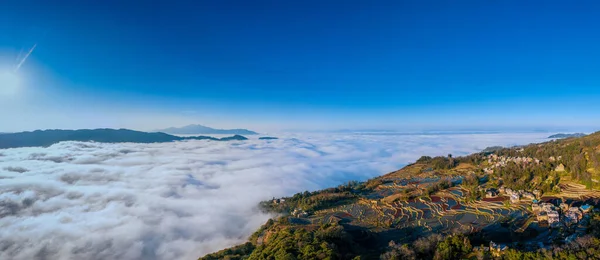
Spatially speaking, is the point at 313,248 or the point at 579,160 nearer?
the point at 313,248

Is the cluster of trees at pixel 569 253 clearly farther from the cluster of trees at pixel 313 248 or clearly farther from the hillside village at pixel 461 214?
the cluster of trees at pixel 313 248

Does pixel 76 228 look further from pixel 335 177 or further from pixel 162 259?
pixel 335 177

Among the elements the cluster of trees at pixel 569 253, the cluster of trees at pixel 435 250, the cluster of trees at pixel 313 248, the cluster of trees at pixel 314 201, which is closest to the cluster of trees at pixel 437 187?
the cluster of trees at pixel 314 201

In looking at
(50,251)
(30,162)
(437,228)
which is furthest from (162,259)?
(30,162)

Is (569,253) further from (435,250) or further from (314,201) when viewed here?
(314,201)

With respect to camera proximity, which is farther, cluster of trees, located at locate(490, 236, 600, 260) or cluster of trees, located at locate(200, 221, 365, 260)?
cluster of trees, located at locate(200, 221, 365, 260)

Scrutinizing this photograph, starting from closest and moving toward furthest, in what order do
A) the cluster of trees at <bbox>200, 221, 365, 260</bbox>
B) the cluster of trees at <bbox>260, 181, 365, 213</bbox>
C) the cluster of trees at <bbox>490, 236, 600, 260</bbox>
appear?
the cluster of trees at <bbox>490, 236, 600, 260</bbox> < the cluster of trees at <bbox>200, 221, 365, 260</bbox> < the cluster of trees at <bbox>260, 181, 365, 213</bbox>

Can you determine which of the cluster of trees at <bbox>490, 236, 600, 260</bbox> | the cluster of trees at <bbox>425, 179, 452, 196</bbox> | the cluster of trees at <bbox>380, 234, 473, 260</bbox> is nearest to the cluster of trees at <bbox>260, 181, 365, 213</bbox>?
the cluster of trees at <bbox>425, 179, 452, 196</bbox>

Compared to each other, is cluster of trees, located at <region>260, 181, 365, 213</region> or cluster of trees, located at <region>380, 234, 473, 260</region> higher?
cluster of trees, located at <region>380, 234, 473, 260</region>

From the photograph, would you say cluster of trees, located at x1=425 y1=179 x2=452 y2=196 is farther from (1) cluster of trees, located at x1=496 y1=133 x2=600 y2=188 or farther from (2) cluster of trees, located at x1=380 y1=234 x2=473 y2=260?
(2) cluster of trees, located at x1=380 y1=234 x2=473 y2=260

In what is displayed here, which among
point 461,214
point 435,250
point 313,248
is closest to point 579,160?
point 461,214

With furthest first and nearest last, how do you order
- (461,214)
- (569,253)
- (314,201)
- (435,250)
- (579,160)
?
(314,201) < (579,160) < (461,214) < (435,250) < (569,253)
